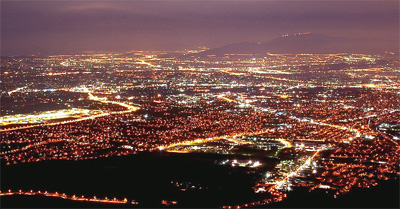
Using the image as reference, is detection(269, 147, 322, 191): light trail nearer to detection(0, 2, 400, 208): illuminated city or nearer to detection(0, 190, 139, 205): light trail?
detection(0, 2, 400, 208): illuminated city

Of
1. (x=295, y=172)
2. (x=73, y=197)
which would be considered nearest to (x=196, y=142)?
(x=295, y=172)

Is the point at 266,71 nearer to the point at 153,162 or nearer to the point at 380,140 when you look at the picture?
the point at 380,140

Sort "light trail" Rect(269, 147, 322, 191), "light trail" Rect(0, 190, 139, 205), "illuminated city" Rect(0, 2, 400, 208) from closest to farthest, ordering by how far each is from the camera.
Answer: "light trail" Rect(0, 190, 139, 205) < "illuminated city" Rect(0, 2, 400, 208) < "light trail" Rect(269, 147, 322, 191)

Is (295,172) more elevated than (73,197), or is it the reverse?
(73,197)

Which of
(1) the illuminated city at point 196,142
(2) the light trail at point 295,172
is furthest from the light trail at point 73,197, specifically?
(2) the light trail at point 295,172

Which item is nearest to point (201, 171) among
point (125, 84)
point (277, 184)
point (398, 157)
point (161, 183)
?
point (161, 183)

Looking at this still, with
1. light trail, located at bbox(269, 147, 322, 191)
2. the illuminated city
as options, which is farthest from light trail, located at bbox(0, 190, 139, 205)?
light trail, located at bbox(269, 147, 322, 191)

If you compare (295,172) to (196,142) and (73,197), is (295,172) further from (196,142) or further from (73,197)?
(73,197)

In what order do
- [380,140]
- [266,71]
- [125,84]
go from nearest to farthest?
[380,140]
[125,84]
[266,71]

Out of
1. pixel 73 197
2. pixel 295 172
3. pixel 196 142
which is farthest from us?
pixel 196 142
